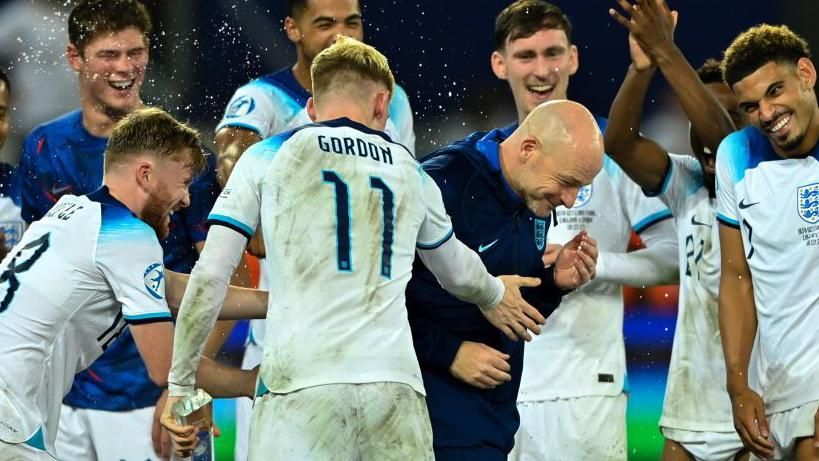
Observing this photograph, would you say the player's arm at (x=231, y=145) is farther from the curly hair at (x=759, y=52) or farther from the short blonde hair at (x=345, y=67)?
the curly hair at (x=759, y=52)

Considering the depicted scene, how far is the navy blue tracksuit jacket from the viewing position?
5.03 meters

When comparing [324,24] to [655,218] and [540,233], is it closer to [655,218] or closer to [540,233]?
[655,218]

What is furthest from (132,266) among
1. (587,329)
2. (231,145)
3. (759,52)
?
(759,52)

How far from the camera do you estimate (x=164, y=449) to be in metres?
6.32

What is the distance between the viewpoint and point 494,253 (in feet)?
17.1

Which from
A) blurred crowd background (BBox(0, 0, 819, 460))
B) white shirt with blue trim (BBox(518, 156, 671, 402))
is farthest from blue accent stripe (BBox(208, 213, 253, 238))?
blurred crowd background (BBox(0, 0, 819, 460))

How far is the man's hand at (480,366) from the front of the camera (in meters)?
4.94

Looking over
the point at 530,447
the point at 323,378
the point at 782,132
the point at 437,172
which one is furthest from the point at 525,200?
the point at 530,447

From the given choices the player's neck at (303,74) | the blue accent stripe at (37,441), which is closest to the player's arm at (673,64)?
the player's neck at (303,74)

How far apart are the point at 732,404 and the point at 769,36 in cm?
162

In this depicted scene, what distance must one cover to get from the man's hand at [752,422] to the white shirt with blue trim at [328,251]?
2010 millimetres

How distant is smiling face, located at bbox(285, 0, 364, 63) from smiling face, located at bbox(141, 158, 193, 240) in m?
1.90

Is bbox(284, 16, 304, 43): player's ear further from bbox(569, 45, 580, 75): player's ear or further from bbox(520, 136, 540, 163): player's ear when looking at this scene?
bbox(520, 136, 540, 163): player's ear

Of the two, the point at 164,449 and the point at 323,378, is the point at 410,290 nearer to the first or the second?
the point at 323,378
